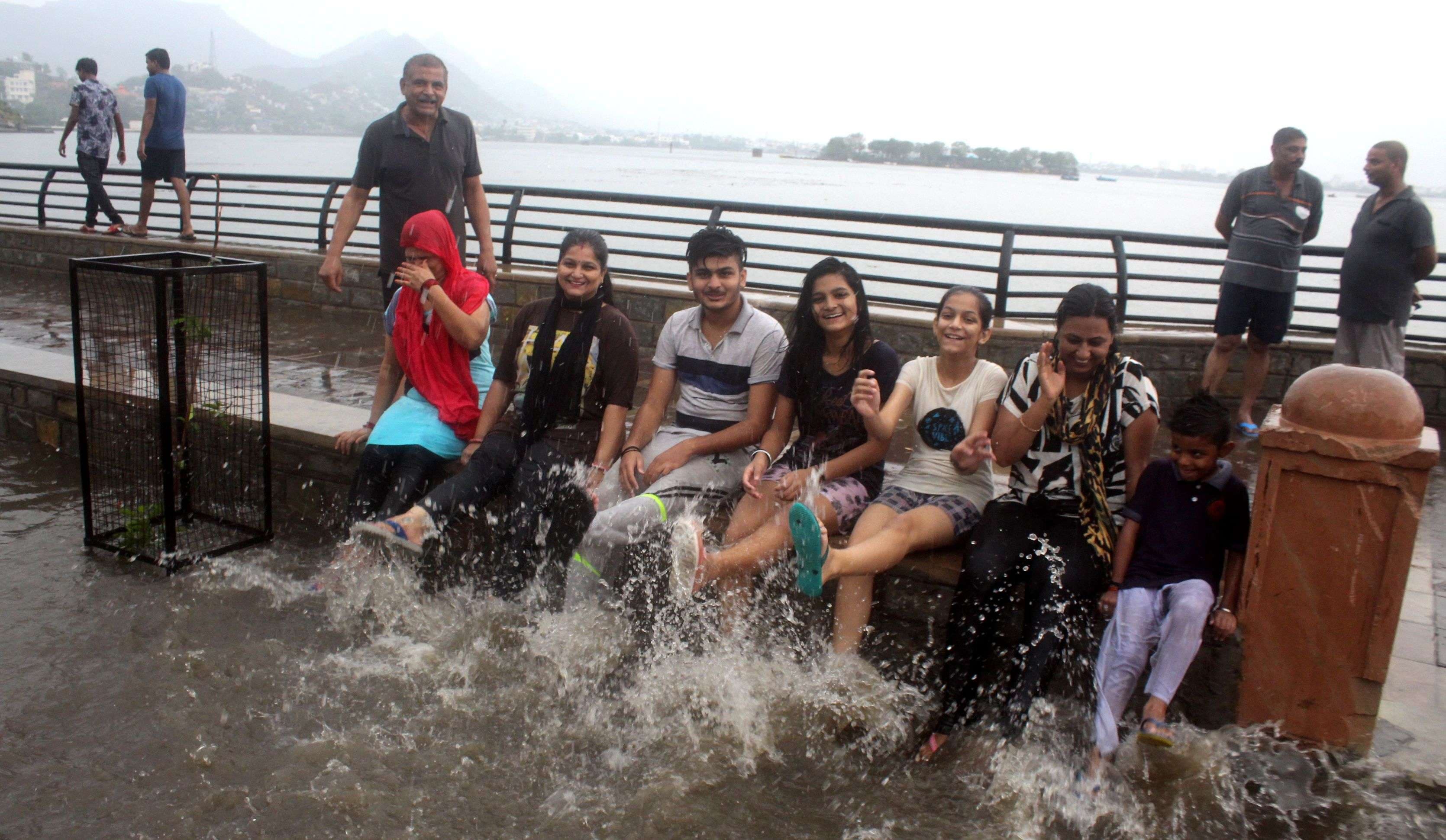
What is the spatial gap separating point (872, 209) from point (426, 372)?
2387 centimetres

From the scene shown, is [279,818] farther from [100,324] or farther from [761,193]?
[761,193]

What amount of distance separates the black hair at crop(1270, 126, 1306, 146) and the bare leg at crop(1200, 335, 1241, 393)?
124 centimetres

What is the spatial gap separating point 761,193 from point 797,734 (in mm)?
28087

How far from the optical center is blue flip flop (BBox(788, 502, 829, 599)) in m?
3.40

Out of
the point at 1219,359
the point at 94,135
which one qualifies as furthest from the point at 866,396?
the point at 94,135

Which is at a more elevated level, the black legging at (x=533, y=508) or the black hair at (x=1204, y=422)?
the black hair at (x=1204, y=422)

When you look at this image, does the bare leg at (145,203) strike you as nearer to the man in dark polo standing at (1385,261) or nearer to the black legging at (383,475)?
the black legging at (383,475)

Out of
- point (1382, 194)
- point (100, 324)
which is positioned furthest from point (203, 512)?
point (1382, 194)

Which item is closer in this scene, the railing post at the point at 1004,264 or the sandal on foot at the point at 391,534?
the sandal on foot at the point at 391,534

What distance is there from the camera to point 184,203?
39.6 feet

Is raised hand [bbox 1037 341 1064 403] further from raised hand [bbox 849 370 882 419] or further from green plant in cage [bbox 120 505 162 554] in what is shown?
green plant in cage [bbox 120 505 162 554]

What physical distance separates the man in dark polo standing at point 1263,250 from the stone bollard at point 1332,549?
12.3 ft

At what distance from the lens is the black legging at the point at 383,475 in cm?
465

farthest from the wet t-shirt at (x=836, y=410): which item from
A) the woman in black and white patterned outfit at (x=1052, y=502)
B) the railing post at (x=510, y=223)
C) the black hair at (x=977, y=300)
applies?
the railing post at (x=510, y=223)
